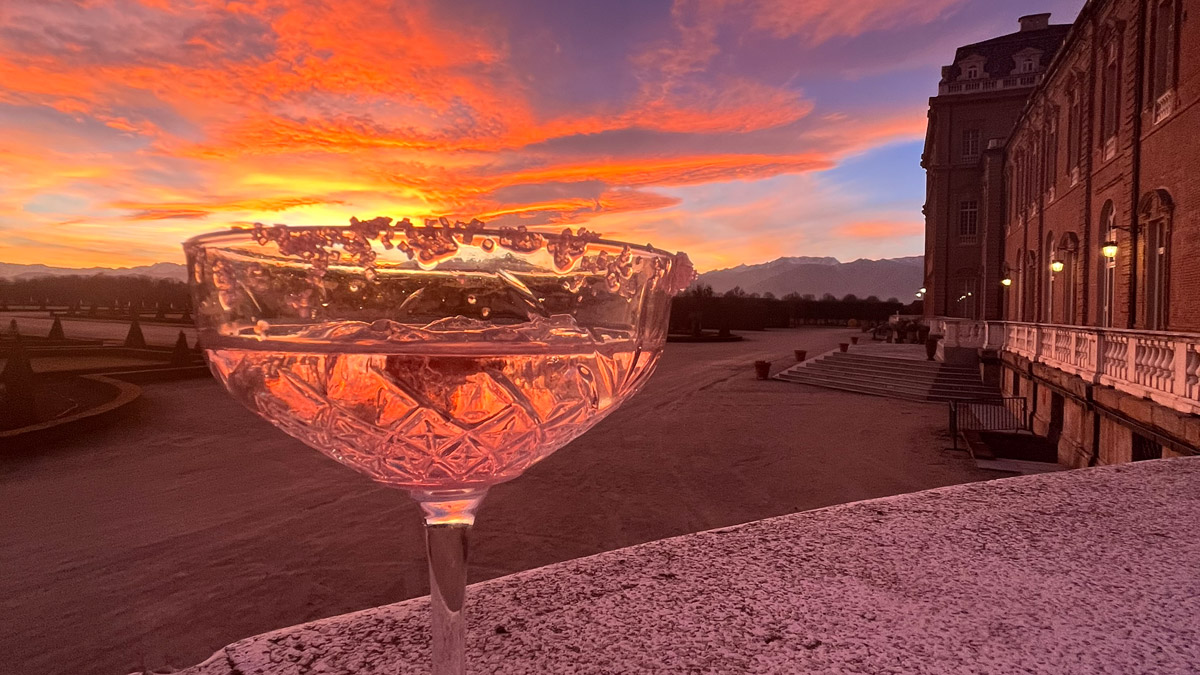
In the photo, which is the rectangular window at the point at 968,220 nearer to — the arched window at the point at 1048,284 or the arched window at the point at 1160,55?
the arched window at the point at 1048,284

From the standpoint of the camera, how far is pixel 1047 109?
22656 mm

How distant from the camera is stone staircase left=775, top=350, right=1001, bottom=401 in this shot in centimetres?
2142

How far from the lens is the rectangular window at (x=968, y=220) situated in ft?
126

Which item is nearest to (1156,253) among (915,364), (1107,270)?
(1107,270)

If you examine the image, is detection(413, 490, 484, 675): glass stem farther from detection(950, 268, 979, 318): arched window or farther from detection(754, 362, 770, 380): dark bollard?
detection(950, 268, 979, 318): arched window

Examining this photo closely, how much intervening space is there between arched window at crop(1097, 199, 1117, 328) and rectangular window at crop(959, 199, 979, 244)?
75.1 ft

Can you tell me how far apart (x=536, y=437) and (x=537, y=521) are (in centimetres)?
901

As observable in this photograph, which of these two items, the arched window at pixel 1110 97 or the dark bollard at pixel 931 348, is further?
the dark bollard at pixel 931 348

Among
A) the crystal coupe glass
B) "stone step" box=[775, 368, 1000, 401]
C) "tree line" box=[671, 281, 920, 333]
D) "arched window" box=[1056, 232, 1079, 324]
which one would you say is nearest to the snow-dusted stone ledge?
the crystal coupe glass

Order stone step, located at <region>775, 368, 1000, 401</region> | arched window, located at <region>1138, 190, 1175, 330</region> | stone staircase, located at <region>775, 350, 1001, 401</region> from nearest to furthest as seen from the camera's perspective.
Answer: arched window, located at <region>1138, 190, 1175, 330</region>
stone step, located at <region>775, 368, 1000, 401</region>
stone staircase, located at <region>775, 350, 1001, 401</region>

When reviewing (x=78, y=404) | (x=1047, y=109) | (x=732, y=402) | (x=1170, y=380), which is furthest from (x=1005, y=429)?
(x=78, y=404)

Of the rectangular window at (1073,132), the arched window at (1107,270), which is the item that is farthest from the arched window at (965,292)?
the arched window at (1107,270)

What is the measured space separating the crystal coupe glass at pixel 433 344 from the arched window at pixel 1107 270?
1933 cm

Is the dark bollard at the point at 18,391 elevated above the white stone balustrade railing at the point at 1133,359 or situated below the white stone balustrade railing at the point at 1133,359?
below
